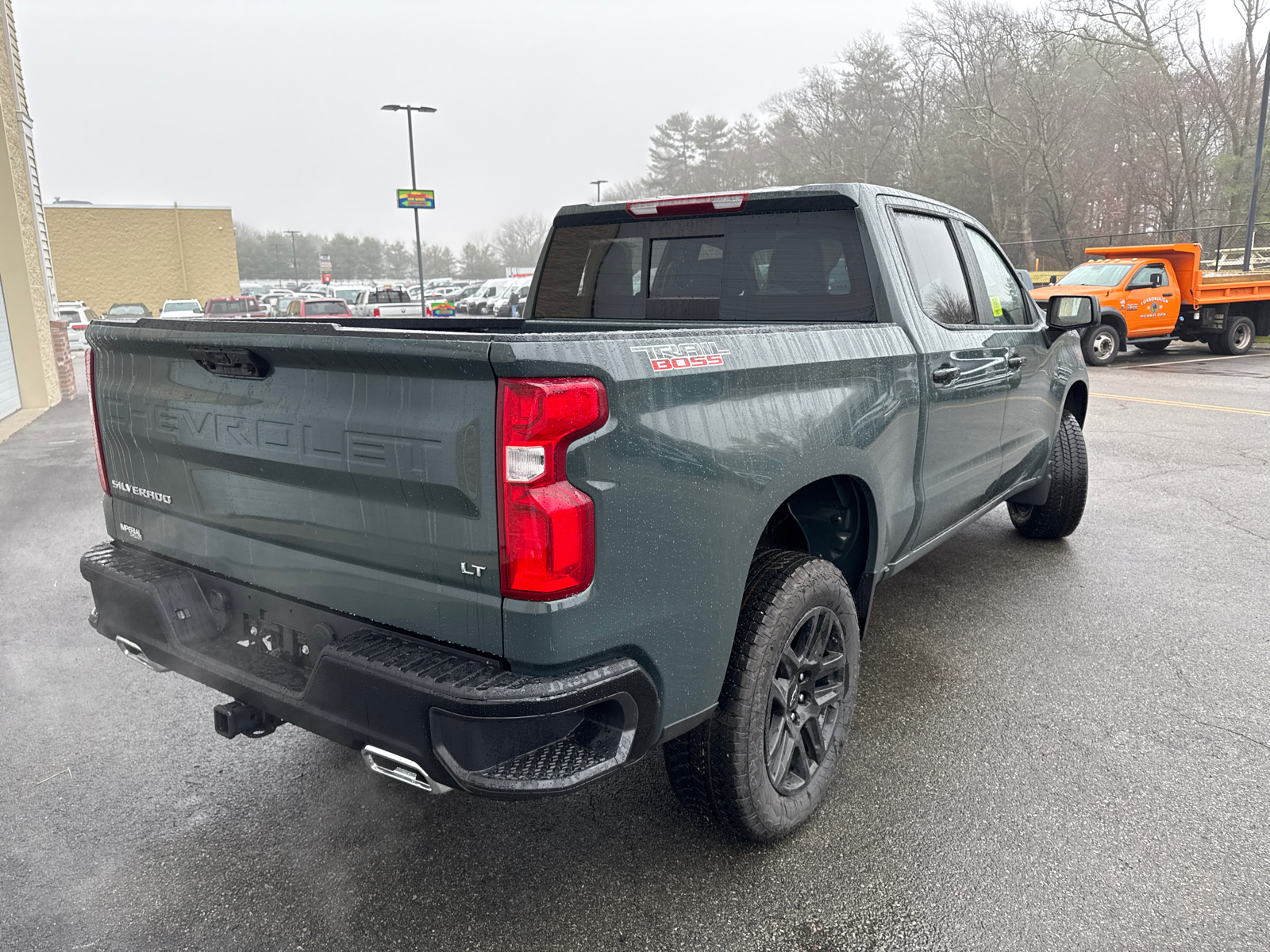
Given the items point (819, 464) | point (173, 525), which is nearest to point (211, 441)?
point (173, 525)

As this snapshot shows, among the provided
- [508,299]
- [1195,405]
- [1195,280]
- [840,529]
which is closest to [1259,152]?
[1195,280]

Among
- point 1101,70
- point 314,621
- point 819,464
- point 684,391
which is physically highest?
point 1101,70

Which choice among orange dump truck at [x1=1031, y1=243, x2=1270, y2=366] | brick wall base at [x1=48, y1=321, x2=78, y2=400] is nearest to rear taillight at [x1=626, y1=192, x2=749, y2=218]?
orange dump truck at [x1=1031, y1=243, x2=1270, y2=366]

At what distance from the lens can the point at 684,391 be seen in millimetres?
Answer: 2109

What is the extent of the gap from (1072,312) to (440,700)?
3.99 meters

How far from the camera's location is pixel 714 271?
12.0ft

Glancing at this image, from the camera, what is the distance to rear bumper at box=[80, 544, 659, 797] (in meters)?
1.88

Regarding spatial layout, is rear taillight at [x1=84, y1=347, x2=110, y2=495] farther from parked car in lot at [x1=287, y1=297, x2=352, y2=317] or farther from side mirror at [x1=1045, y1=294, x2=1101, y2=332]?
parked car in lot at [x1=287, y1=297, x2=352, y2=317]

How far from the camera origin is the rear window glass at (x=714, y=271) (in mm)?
3318

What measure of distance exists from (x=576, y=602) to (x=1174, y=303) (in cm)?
1820

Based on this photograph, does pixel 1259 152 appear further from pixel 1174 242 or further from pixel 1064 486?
pixel 1064 486

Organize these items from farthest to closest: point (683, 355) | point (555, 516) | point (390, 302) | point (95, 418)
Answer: point (390, 302)
point (95, 418)
point (683, 355)
point (555, 516)

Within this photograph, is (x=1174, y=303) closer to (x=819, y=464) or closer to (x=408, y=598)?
(x=819, y=464)

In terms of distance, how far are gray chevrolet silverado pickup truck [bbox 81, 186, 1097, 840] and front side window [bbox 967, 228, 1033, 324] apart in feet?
2.65
